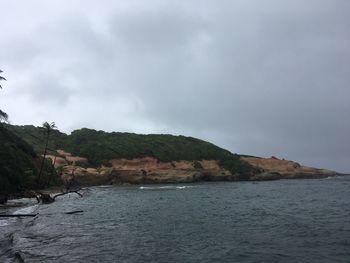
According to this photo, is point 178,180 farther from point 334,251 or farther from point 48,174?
point 334,251

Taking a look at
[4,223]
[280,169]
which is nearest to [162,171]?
[280,169]

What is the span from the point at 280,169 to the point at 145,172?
5660 cm

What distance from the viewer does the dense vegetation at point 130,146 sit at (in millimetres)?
122625

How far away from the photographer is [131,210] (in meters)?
39.9

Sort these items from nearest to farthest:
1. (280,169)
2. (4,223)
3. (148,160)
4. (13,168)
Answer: (4,223) < (13,168) < (148,160) < (280,169)

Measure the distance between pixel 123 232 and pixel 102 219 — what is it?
7.10 m

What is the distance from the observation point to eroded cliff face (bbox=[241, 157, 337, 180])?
139 metres

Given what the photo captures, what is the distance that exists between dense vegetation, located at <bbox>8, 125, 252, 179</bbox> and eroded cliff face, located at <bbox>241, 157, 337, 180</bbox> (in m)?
7.00

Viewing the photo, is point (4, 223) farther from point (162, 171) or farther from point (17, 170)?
point (162, 171)

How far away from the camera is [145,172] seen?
112 m

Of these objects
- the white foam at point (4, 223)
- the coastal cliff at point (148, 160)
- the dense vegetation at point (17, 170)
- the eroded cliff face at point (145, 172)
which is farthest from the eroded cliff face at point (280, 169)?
the white foam at point (4, 223)

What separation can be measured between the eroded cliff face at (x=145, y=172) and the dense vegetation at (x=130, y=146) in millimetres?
3312

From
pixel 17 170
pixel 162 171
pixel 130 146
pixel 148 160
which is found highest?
pixel 130 146

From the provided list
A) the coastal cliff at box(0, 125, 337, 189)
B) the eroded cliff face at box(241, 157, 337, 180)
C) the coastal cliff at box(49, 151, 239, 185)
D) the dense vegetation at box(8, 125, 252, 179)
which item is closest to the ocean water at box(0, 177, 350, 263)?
the coastal cliff at box(49, 151, 239, 185)
